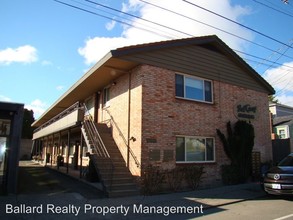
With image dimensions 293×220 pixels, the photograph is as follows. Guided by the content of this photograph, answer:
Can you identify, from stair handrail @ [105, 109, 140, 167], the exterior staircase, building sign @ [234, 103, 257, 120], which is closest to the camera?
the exterior staircase

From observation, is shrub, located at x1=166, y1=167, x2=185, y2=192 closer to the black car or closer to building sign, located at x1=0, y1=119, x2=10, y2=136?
the black car

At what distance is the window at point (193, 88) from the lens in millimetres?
13344

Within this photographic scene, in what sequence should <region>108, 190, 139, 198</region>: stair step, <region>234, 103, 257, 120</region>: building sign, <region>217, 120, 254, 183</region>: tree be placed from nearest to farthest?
<region>108, 190, 139, 198</region>: stair step, <region>217, 120, 254, 183</region>: tree, <region>234, 103, 257, 120</region>: building sign

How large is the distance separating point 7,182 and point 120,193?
4.23 metres

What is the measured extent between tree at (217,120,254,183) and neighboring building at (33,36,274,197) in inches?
14.7

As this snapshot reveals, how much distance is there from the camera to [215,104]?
1452 cm

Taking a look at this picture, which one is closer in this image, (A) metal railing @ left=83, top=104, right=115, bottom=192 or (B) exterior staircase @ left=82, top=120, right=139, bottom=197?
(B) exterior staircase @ left=82, top=120, right=139, bottom=197

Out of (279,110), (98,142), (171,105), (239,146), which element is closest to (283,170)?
(239,146)

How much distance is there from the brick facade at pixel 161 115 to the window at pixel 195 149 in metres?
0.26

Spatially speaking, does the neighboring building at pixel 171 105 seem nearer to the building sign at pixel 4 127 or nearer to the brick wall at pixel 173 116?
the brick wall at pixel 173 116

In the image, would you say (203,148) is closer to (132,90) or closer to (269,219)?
(132,90)

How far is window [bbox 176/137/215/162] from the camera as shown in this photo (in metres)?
12.8

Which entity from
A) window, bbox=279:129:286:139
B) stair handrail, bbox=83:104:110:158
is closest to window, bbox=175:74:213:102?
stair handrail, bbox=83:104:110:158

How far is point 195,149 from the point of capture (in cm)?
1337
